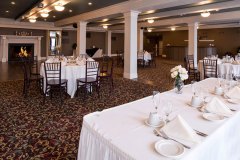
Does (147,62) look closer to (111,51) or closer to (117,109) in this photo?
(111,51)

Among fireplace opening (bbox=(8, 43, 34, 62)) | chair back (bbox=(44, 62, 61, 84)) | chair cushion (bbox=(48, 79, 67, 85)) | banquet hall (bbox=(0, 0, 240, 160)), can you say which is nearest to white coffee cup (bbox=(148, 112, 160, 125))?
banquet hall (bbox=(0, 0, 240, 160))

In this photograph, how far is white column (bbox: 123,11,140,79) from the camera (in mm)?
8594

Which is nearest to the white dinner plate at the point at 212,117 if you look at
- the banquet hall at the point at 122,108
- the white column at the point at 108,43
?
the banquet hall at the point at 122,108

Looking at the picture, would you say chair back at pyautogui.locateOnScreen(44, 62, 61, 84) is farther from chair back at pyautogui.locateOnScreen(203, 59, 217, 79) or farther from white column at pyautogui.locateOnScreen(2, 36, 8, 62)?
white column at pyautogui.locateOnScreen(2, 36, 8, 62)

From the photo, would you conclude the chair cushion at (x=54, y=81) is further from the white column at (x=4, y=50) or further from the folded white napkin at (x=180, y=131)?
the white column at (x=4, y=50)

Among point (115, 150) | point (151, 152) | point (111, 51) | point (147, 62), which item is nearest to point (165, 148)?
point (151, 152)

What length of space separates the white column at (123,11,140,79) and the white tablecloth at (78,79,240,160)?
658cm

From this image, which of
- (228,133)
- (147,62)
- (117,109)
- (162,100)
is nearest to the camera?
(228,133)

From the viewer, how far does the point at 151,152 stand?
1.35 m

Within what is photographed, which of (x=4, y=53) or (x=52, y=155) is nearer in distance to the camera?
(x=52, y=155)

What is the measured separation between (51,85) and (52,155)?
2.73 meters

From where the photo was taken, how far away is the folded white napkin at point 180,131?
57.9 inches

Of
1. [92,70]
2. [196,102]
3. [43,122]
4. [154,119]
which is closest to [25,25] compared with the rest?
[92,70]

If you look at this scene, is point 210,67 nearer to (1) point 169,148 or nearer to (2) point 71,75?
(2) point 71,75
